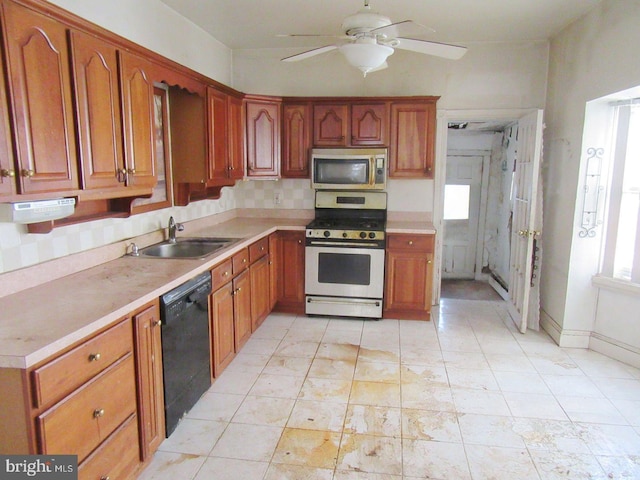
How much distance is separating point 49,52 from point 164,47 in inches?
65.6

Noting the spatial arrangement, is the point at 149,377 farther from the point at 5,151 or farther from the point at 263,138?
the point at 263,138

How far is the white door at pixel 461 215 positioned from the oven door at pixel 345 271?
88.7 inches

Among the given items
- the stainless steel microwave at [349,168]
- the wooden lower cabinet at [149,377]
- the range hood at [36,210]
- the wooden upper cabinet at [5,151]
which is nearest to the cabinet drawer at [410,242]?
the stainless steel microwave at [349,168]

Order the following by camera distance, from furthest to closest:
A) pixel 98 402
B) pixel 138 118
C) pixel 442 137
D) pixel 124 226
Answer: pixel 442 137, pixel 124 226, pixel 138 118, pixel 98 402

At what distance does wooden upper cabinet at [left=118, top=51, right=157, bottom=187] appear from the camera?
229 cm

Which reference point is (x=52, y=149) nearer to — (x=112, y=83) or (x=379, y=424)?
(x=112, y=83)

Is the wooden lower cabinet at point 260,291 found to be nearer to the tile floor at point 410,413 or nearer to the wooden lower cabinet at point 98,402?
the tile floor at point 410,413

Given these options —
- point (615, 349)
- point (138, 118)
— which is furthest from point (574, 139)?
point (138, 118)

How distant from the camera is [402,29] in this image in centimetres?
221

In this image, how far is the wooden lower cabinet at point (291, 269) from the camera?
425cm

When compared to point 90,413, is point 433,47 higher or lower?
higher

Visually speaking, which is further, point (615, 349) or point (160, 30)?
point (615, 349)

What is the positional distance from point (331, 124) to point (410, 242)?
4.50 feet

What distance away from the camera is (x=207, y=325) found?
8.92 feet
